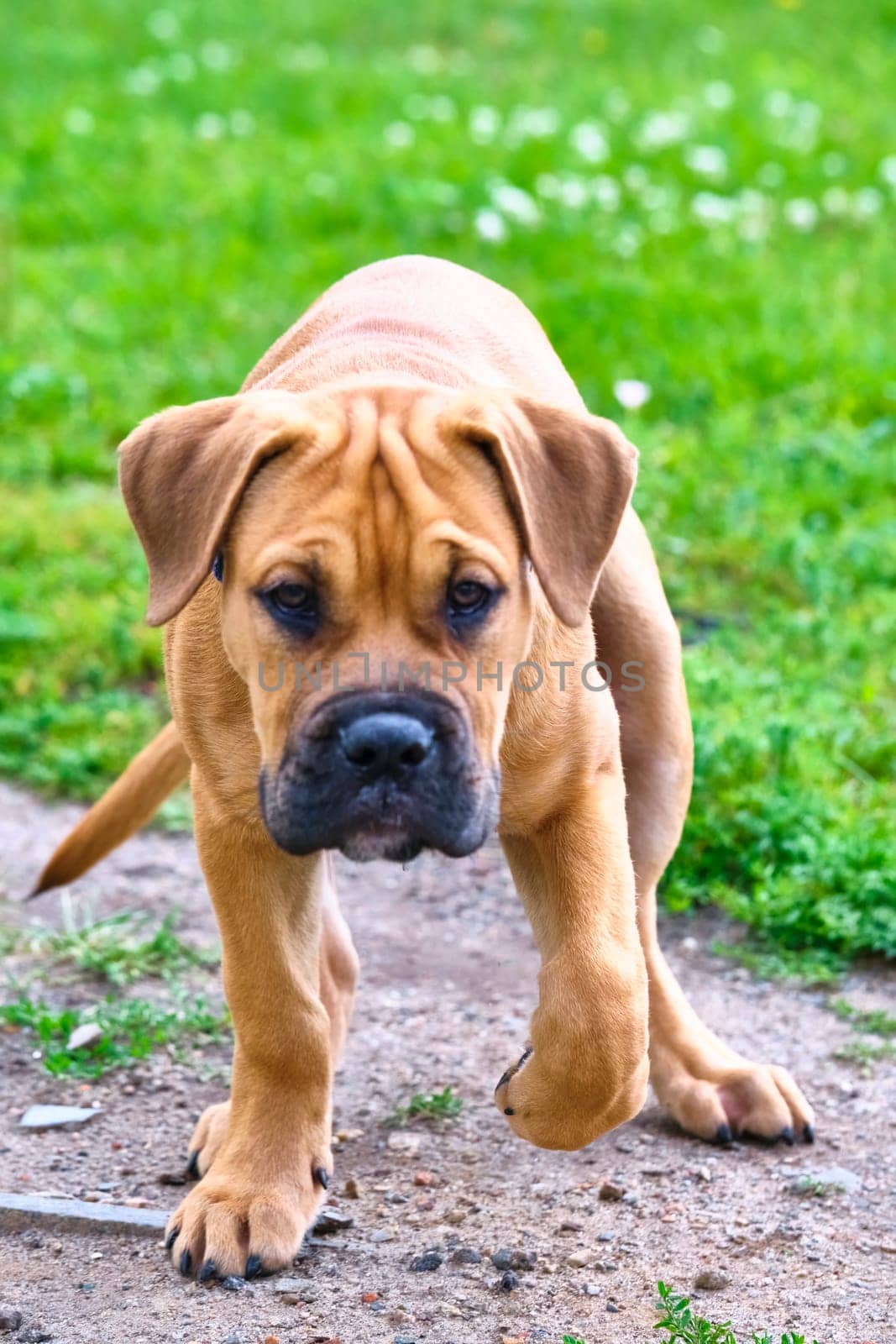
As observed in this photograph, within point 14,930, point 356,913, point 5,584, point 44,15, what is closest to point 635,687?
point 356,913

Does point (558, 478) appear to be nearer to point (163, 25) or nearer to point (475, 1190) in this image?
point (475, 1190)

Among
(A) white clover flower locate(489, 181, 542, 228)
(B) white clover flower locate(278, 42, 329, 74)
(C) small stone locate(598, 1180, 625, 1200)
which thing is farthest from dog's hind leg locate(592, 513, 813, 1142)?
(B) white clover flower locate(278, 42, 329, 74)

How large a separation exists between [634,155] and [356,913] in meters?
7.40

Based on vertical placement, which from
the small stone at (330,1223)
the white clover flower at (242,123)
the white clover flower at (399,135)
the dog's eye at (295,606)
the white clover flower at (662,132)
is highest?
the dog's eye at (295,606)

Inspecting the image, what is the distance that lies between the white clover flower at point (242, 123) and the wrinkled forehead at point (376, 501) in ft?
31.5

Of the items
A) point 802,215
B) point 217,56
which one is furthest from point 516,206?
point 217,56

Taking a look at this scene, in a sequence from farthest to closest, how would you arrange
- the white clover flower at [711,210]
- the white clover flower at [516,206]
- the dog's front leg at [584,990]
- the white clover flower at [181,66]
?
the white clover flower at [181,66] → the white clover flower at [711,210] → the white clover flower at [516,206] → the dog's front leg at [584,990]

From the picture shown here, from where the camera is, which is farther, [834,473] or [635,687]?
[834,473]

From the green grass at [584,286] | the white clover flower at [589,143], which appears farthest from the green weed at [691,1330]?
the white clover flower at [589,143]

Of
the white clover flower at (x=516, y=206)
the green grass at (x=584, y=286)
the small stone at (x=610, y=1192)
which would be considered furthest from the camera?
the white clover flower at (x=516, y=206)

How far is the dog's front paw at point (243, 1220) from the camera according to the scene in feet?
12.9

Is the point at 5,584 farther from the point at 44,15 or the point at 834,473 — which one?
the point at 44,15

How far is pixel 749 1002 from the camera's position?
531cm

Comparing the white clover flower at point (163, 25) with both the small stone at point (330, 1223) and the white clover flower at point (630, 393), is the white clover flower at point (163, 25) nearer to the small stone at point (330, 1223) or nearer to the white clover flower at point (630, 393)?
the white clover flower at point (630, 393)
